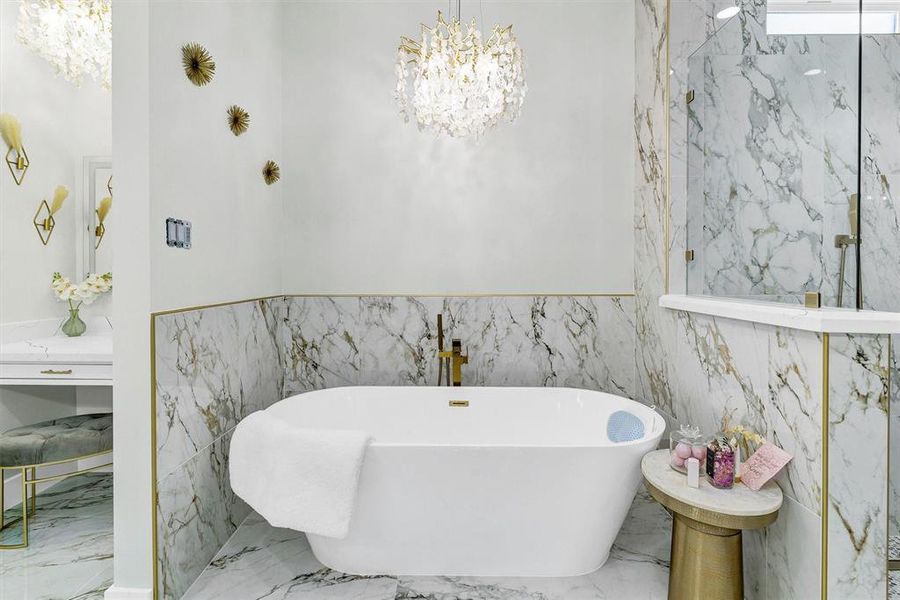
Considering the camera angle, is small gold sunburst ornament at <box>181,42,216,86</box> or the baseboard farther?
small gold sunburst ornament at <box>181,42,216,86</box>

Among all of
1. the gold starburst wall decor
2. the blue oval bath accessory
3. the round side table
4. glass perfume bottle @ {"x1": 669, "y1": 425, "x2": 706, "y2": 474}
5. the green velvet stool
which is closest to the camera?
the round side table

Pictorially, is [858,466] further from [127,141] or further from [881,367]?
[127,141]

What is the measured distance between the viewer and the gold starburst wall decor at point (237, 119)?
2305mm

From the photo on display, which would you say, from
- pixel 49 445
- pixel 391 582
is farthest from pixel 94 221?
pixel 391 582

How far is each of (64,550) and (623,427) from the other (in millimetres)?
2422

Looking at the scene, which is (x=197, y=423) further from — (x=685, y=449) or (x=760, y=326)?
(x=760, y=326)

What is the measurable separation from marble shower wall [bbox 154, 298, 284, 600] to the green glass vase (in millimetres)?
1032

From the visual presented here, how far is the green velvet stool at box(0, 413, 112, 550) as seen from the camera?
2.06m

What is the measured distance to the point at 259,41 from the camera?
2.60m

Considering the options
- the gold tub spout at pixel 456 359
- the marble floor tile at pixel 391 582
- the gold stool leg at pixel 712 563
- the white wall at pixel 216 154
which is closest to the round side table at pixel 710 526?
the gold stool leg at pixel 712 563

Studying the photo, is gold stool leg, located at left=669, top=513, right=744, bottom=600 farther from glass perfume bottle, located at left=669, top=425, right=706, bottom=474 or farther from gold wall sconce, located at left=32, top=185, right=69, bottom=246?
gold wall sconce, located at left=32, top=185, right=69, bottom=246

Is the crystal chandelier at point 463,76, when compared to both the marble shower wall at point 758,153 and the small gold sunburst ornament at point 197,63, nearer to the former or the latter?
the small gold sunburst ornament at point 197,63

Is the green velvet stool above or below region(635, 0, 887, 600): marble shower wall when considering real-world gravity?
below

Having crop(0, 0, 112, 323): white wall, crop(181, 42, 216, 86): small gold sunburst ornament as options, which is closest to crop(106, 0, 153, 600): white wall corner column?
crop(181, 42, 216, 86): small gold sunburst ornament
